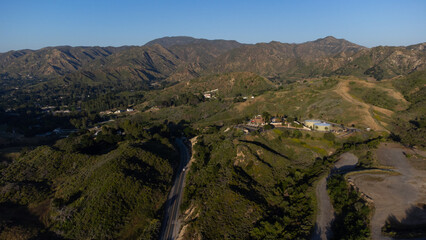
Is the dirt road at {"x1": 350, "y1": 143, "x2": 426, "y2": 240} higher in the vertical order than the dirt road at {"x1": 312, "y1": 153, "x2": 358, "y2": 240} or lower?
higher

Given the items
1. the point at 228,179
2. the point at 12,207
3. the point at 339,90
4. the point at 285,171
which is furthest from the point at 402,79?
the point at 12,207

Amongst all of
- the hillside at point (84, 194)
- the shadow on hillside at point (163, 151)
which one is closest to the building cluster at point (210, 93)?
the shadow on hillside at point (163, 151)

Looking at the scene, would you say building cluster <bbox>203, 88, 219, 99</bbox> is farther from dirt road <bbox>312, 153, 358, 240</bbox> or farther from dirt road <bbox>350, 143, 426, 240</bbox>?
dirt road <bbox>350, 143, 426, 240</bbox>

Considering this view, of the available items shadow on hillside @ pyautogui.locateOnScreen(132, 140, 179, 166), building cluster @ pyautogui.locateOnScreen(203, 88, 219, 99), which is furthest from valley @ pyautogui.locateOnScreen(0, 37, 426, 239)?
building cluster @ pyautogui.locateOnScreen(203, 88, 219, 99)

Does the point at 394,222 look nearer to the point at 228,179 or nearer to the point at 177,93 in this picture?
the point at 228,179

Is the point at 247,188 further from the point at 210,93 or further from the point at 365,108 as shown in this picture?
the point at 210,93

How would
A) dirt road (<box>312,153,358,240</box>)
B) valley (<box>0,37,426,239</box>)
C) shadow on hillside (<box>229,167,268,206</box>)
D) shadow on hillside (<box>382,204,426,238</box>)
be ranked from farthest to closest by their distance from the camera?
1. shadow on hillside (<box>229,167,268,206</box>)
2. valley (<box>0,37,426,239</box>)
3. dirt road (<box>312,153,358,240</box>)
4. shadow on hillside (<box>382,204,426,238</box>)
